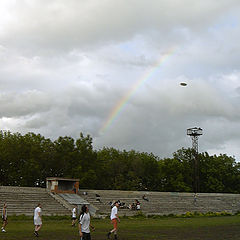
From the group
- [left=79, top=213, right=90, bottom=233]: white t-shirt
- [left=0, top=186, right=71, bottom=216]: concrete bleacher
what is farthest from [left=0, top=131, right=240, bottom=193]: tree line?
[left=79, top=213, right=90, bottom=233]: white t-shirt

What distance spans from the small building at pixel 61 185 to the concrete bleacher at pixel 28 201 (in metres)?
1.22

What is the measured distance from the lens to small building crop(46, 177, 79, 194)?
52.6 metres

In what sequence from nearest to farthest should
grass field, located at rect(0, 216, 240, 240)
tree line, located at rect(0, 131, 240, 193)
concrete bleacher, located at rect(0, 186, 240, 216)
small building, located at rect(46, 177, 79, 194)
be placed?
1. grass field, located at rect(0, 216, 240, 240)
2. concrete bleacher, located at rect(0, 186, 240, 216)
3. small building, located at rect(46, 177, 79, 194)
4. tree line, located at rect(0, 131, 240, 193)

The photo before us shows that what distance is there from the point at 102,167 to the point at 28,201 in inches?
1428

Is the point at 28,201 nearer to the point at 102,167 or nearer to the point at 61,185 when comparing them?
the point at 61,185

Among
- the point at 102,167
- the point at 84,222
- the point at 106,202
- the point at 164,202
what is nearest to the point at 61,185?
the point at 106,202

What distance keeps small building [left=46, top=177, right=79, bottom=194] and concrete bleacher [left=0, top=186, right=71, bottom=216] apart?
1222mm

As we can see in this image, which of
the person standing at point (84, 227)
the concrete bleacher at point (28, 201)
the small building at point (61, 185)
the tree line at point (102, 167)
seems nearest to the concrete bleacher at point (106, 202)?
Result: the concrete bleacher at point (28, 201)

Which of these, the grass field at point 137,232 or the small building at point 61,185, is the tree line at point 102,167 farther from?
the grass field at point 137,232

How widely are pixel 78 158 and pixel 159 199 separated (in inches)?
753

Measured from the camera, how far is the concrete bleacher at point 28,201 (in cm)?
4334

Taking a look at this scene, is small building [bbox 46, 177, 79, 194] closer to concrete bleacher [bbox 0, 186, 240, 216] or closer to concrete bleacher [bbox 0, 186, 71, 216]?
concrete bleacher [bbox 0, 186, 240, 216]

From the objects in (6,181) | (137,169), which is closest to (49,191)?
(6,181)

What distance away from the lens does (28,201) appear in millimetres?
46781
